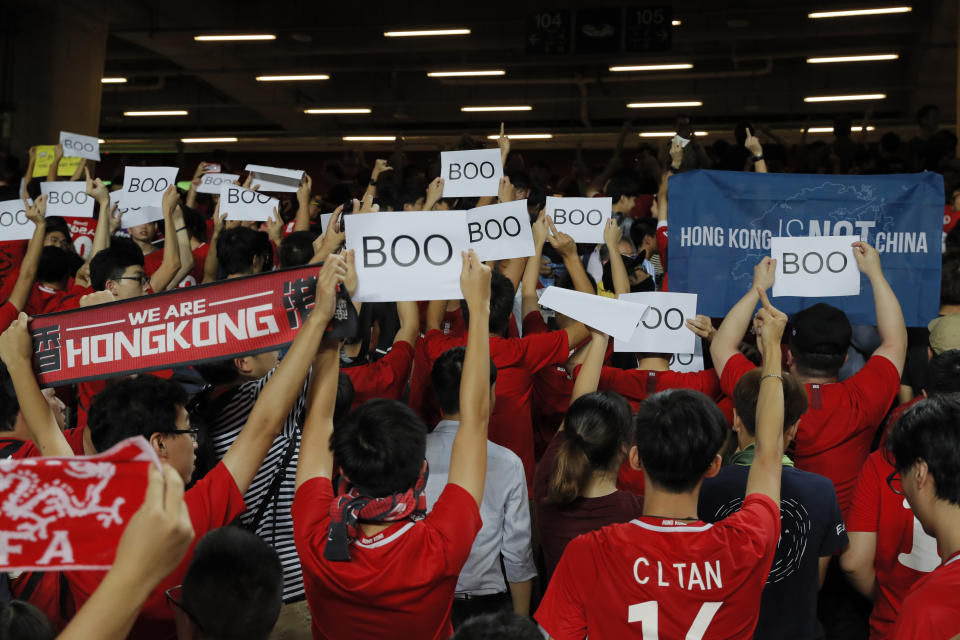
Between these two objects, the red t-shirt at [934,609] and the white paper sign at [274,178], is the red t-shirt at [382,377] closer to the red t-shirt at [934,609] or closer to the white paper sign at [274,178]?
the red t-shirt at [934,609]

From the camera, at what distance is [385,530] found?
2.25 m

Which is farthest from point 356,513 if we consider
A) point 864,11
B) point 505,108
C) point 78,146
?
point 505,108

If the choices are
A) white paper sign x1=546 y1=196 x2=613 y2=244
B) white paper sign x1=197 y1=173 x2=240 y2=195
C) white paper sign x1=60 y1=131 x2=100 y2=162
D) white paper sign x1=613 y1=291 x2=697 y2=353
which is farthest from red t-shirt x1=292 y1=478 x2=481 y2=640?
white paper sign x1=60 y1=131 x2=100 y2=162

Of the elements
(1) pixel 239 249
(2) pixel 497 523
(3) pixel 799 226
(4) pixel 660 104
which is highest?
(4) pixel 660 104

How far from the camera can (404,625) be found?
2.30 meters

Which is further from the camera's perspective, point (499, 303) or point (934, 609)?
point (499, 303)

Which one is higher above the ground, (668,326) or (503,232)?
(503,232)

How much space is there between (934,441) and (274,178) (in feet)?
16.9

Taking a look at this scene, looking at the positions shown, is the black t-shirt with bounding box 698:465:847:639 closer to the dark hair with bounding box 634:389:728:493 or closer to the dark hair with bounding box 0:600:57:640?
the dark hair with bounding box 634:389:728:493

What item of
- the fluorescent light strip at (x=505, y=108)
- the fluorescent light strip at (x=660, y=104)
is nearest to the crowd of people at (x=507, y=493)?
the fluorescent light strip at (x=660, y=104)

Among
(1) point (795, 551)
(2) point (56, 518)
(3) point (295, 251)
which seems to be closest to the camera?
(2) point (56, 518)

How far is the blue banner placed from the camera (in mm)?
4566

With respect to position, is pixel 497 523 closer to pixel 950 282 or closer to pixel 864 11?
pixel 950 282

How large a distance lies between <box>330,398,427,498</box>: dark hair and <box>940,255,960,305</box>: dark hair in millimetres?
3126
